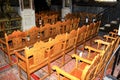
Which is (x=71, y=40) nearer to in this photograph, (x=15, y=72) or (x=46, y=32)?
(x=46, y=32)

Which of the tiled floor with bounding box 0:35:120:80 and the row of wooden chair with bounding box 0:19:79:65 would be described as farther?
the row of wooden chair with bounding box 0:19:79:65

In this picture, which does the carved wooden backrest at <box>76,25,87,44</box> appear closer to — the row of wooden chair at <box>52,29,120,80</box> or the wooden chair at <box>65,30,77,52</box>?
the wooden chair at <box>65,30,77,52</box>

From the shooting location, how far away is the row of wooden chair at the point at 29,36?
123 inches

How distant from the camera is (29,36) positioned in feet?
12.1

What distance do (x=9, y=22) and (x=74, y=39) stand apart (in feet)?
10.5

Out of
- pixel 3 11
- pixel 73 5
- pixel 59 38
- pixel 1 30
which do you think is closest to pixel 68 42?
pixel 59 38

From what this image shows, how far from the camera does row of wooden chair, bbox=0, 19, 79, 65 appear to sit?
3.13 meters

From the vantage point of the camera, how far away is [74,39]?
344 centimetres

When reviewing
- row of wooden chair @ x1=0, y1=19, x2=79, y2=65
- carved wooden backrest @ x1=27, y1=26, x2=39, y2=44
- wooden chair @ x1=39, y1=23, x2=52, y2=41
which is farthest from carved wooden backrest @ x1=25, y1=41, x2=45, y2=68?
wooden chair @ x1=39, y1=23, x2=52, y2=41

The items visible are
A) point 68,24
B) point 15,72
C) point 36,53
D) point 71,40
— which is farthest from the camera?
point 68,24

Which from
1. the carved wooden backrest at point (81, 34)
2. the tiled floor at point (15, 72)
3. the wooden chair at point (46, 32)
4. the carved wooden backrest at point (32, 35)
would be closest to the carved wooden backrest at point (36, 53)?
the tiled floor at point (15, 72)

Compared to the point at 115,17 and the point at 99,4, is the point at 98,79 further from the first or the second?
the point at 99,4

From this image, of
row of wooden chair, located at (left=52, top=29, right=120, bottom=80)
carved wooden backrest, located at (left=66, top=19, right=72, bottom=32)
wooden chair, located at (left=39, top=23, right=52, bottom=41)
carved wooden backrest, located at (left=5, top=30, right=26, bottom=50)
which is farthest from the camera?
carved wooden backrest, located at (left=66, top=19, right=72, bottom=32)

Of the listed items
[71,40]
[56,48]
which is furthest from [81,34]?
[56,48]
